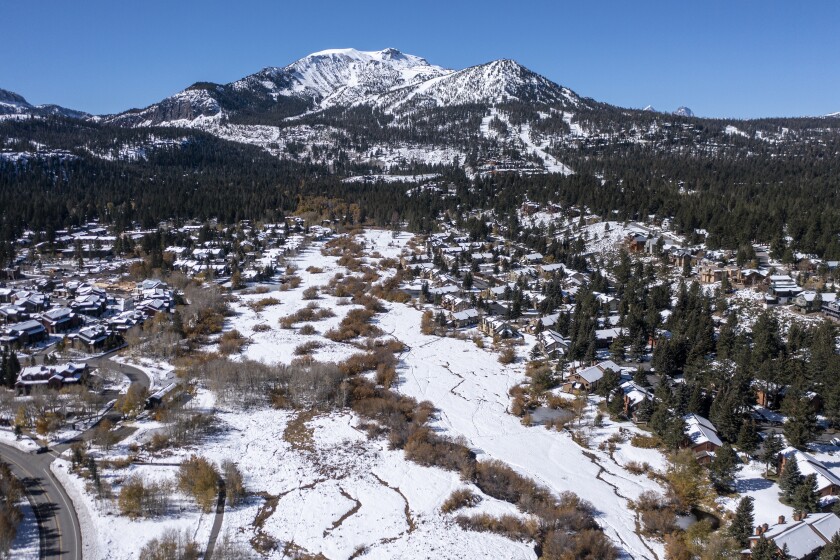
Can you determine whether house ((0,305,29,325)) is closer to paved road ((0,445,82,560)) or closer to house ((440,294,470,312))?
paved road ((0,445,82,560))

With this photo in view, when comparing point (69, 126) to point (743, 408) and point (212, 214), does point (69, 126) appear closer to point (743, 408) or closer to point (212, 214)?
point (212, 214)

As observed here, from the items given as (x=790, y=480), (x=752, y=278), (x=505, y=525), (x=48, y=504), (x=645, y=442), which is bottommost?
(x=505, y=525)

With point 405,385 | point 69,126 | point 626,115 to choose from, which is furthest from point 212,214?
point 626,115

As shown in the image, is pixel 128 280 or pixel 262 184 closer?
pixel 128 280

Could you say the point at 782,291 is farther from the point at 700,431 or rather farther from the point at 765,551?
the point at 765,551

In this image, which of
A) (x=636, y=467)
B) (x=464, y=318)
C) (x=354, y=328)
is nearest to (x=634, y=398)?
(x=636, y=467)

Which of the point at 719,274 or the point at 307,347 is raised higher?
the point at 719,274

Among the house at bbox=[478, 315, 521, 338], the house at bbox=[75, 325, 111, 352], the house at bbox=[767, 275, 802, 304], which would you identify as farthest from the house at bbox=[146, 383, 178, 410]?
the house at bbox=[767, 275, 802, 304]
